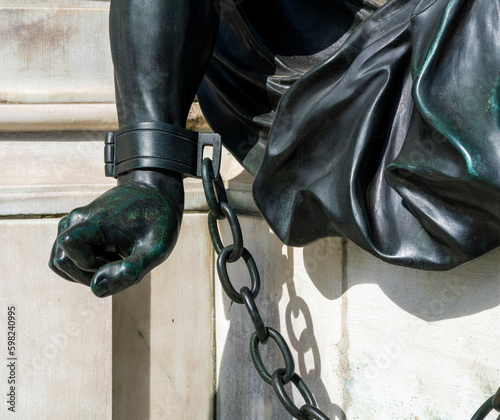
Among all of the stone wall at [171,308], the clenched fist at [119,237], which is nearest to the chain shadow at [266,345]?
the stone wall at [171,308]

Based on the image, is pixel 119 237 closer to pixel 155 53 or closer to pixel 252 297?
pixel 252 297

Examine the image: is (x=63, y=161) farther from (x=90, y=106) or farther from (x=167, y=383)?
(x=167, y=383)

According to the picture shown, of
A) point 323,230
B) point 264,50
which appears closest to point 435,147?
point 323,230

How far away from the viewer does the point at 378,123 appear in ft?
3.45

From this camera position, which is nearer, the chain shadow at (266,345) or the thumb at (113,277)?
the thumb at (113,277)

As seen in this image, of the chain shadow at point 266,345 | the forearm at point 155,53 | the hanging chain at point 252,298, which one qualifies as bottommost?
the chain shadow at point 266,345

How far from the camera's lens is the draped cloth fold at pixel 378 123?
92 centimetres

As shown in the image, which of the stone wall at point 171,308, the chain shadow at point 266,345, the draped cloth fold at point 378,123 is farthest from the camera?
the chain shadow at point 266,345

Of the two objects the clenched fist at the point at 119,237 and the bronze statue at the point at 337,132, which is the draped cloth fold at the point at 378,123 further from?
the clenched fist at the point at 119,237

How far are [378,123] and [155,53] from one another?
368mm

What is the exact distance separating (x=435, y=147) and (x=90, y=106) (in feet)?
3.33

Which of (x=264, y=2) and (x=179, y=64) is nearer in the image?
(x=179, y=64)

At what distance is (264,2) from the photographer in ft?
4.42

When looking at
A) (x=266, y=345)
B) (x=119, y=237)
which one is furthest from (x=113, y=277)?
(x=266, y=345)
